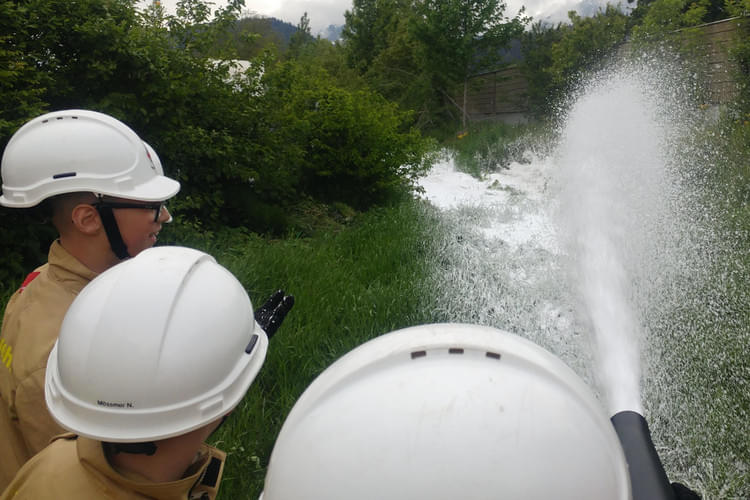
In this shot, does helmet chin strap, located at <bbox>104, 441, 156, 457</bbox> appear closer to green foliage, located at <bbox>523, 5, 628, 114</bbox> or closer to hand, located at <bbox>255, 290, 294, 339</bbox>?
hand, located at <bbox>255, 290, 294, 339</bbox>

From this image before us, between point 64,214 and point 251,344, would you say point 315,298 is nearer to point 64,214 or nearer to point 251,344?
point 64,214

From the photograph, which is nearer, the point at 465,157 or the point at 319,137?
the point at 319,137

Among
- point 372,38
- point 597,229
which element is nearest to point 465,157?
point 597,229

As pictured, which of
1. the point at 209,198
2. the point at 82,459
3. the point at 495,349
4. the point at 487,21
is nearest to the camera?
the point at 495,349

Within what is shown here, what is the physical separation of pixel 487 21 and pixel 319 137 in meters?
11.0

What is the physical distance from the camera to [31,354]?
5.59ft

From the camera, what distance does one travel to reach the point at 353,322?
4230mm

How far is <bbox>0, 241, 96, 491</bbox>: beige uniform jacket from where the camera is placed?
1.67m

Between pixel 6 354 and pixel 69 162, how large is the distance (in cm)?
89

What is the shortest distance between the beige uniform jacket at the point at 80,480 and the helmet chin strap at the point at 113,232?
2.91 ft

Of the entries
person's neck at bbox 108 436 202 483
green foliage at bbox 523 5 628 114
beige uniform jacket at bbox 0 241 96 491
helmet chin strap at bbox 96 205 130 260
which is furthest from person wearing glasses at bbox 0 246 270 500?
green foliage at bbox 523 5 628 114

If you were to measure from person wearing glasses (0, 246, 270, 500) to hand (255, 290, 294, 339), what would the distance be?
571 mm

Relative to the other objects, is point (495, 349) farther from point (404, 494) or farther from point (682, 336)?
point (682, 336)

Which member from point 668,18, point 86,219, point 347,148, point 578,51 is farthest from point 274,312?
point 578,51
